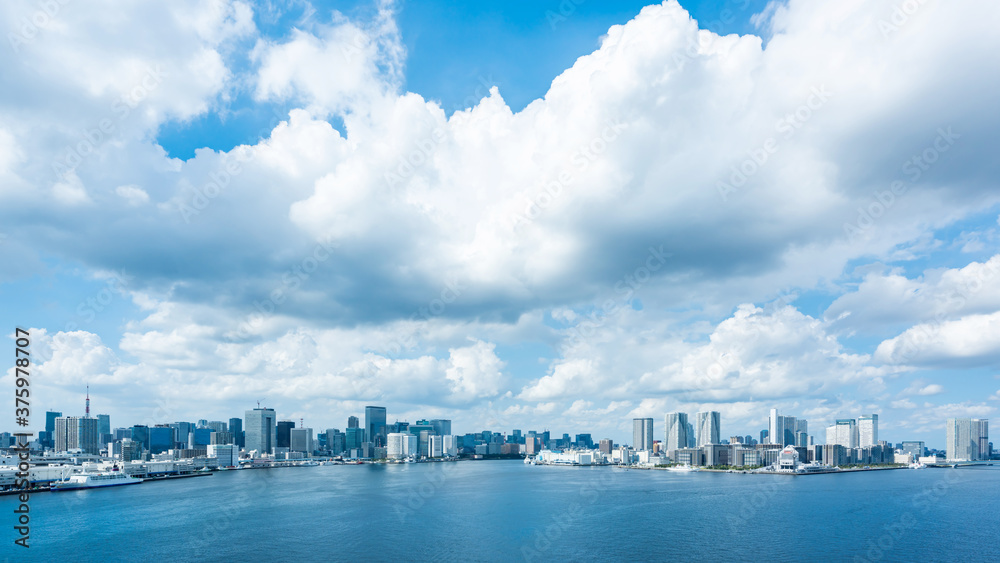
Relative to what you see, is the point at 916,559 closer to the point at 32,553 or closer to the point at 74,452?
Answer: the point at 32,553

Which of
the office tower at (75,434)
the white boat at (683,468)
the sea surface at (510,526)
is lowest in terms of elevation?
the white boat at (683,468)

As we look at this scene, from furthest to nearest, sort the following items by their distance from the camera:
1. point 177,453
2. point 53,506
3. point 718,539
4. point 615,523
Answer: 1. point 177,453
2. point 53,506
3. point 615,523
4. point 718,539

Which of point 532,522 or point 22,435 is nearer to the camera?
point 22,435

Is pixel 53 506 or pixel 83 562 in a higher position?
pixel 83 562

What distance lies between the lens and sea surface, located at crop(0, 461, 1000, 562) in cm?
3819

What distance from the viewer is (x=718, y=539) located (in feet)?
140

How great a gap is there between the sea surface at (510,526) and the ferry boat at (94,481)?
478 inches

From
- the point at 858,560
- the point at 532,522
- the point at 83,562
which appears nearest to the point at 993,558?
the point at 858,560

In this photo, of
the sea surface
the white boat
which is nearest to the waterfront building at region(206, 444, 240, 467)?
the sea surface

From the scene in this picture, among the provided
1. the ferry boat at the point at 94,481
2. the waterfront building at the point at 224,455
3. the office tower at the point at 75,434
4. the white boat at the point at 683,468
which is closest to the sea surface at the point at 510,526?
the ferry boat at the point at 94,481

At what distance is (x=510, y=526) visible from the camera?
48.2m

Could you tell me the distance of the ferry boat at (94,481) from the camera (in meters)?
90.8

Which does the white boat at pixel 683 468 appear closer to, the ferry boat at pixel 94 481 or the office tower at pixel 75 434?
the ferry boat at pixel 94 481

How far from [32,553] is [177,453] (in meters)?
164
